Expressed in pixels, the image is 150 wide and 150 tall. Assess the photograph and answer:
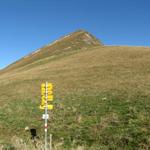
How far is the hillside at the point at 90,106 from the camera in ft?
64.1

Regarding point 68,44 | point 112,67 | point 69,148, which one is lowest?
point 69,148

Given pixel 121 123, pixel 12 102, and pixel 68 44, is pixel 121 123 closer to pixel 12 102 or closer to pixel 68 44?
pixel 12 102

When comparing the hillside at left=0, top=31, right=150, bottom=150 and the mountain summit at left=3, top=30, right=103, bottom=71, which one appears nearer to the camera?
the hillside at left=0, top=31, right=150, bottom=150

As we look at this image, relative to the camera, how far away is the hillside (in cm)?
1953

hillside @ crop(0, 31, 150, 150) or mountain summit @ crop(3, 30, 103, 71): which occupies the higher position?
mountain summit @ crop(3, 30, 103, 71)

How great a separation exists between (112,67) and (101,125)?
25983 millimetres

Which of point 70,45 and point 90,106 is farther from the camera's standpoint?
point 70,45

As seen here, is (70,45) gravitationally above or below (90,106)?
above

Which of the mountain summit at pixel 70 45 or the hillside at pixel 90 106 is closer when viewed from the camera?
the hillside at pixel 90 106

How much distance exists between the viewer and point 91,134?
20266 millimetres

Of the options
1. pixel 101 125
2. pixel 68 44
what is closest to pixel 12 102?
pixel 101 125

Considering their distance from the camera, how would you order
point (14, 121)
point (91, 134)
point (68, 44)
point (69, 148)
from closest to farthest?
point (69, 148)
point (91, 134)
point (14, 121)
point (68, 44)

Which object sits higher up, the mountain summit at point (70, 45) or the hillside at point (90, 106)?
the mountain summit at point (70, 45)

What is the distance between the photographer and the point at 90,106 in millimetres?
27047
